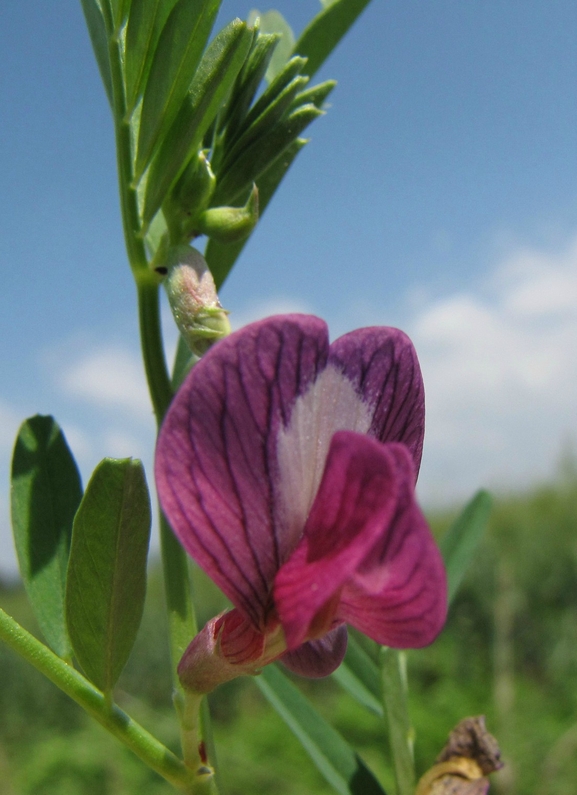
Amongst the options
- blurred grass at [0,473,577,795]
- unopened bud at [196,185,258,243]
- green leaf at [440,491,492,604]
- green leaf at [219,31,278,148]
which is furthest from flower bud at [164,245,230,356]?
blurred grass at [0,473,577,795]

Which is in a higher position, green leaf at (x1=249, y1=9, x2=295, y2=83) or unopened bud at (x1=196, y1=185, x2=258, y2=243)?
green leaf at (x1=249, y1=9, x2=295, y2=83)

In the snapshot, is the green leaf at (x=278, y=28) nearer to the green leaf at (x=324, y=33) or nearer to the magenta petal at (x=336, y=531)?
the green leaf at (x=324, y=33)

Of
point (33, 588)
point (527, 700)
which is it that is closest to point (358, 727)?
point (527, 700)

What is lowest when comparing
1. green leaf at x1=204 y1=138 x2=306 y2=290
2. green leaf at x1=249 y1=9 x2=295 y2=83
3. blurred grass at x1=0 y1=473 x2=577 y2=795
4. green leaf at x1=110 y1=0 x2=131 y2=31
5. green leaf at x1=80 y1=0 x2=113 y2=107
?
blurred grass at x1=0 y1=473 x2=577 y2=795

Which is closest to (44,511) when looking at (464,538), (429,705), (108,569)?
(108,569)

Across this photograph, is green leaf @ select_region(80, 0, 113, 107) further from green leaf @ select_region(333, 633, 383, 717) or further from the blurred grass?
the blurred grass

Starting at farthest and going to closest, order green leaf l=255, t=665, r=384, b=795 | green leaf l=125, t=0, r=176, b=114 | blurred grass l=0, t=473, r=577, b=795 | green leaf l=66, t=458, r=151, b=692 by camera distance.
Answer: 1. blurred grass l=0, t=473, r=577, b=795
2. green leaf l=255, t=665, r=384, b=795
3. green leaf l=125, t=0, r=176, b=114
4. green leaf l=66, t=458, r=151, b=692

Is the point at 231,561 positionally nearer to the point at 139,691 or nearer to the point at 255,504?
the point at 255,504
